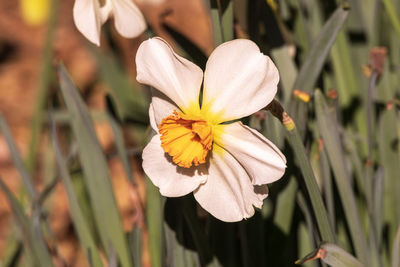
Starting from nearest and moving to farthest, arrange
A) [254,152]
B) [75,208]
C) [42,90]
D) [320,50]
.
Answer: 1. [254,152]
2. [320,50]
3. [75,208]
4. [42,90]

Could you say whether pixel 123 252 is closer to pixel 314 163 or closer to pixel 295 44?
pixel 314 163

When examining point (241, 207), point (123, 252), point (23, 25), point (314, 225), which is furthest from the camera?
point (23, 25)

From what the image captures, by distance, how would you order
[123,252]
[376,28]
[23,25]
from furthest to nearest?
[23,25]
[376,28]
[123,252]

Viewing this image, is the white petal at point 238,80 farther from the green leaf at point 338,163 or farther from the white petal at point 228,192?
the green leaf at point 338,163

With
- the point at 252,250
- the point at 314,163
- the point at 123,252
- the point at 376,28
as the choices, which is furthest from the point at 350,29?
the point at 123,252

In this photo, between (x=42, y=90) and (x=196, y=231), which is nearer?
(x=196, y=231)

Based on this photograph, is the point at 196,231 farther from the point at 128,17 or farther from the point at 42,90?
the point at 42,90

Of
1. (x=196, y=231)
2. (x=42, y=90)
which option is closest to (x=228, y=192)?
(x=196, y=231)

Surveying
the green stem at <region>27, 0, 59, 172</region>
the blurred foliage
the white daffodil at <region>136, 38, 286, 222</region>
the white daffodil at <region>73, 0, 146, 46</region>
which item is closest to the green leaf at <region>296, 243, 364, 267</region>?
the blurred foliage
